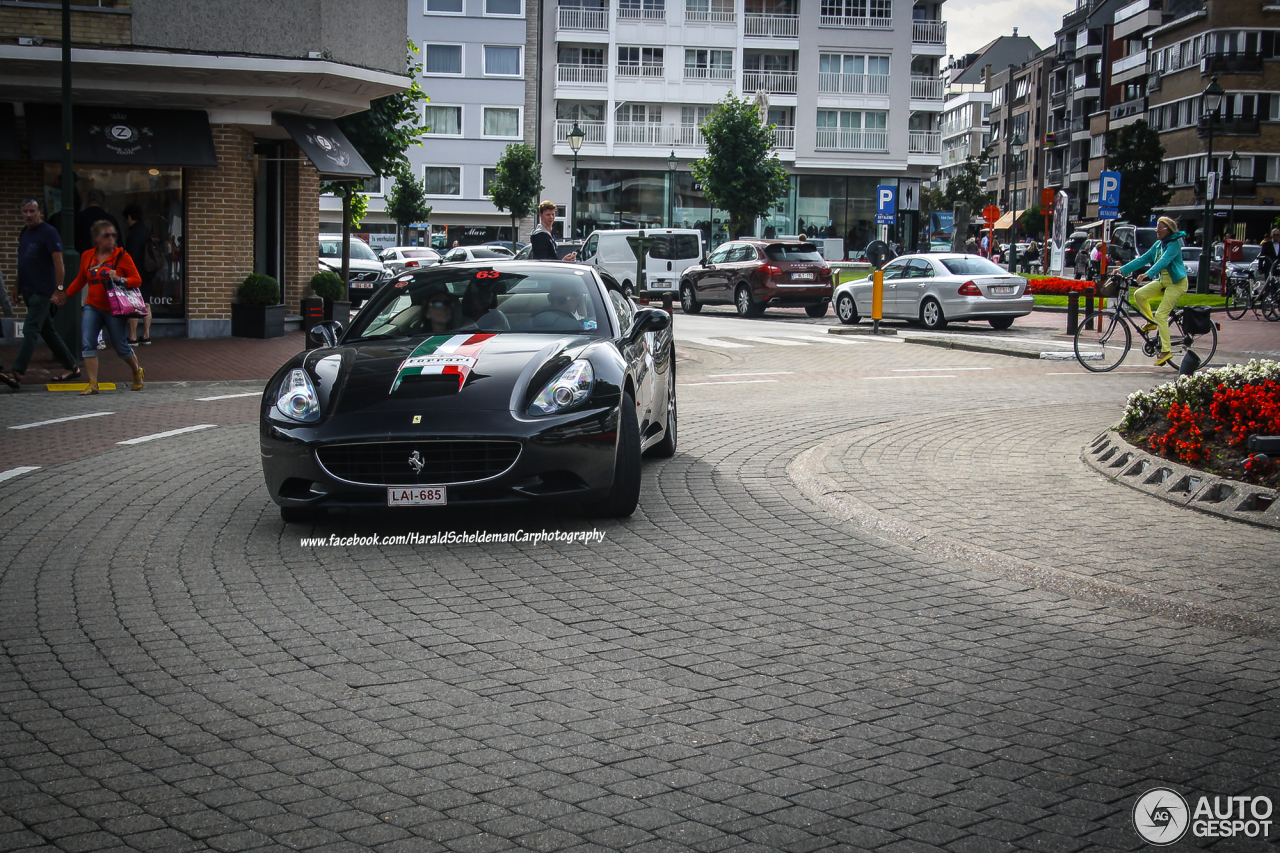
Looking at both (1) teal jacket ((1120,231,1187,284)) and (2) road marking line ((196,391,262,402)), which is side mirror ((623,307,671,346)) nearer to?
(2) road marking line ((196,391,262,402))

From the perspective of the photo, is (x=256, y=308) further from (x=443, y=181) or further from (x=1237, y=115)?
(x=1237, y=115)

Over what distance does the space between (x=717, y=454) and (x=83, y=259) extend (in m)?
7.31

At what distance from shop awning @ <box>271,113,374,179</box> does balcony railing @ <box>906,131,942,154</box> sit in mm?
46718

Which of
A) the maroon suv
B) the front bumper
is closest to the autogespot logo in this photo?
the front bumper

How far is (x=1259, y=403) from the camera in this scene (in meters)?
7.81

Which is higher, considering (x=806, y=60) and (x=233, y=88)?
(x=806, y=60)

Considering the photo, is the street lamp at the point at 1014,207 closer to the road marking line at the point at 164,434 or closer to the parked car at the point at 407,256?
the parked car at the point at 407,256

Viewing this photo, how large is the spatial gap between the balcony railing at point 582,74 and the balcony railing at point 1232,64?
33.9 m

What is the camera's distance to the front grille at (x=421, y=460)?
21.3 feet

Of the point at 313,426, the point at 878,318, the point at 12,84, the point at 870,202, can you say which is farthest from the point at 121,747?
the point at 870,202

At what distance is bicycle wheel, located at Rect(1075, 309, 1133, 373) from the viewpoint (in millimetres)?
17141

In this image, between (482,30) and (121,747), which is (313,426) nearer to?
(121,747)

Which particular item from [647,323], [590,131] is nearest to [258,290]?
[647,323]

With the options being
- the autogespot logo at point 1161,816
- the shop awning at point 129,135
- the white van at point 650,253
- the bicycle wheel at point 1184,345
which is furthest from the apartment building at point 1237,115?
the autogespot logo at point 1161,816
